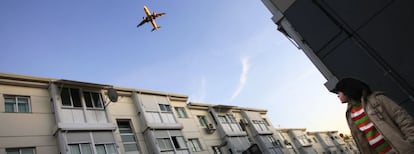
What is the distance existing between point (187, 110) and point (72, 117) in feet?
39.6

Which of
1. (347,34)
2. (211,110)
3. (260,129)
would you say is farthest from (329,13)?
(260,129)

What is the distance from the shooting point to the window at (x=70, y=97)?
17.6 m

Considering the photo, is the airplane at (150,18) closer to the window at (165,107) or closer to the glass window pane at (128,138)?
the window at (165,107)

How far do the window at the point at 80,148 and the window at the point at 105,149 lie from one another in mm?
496

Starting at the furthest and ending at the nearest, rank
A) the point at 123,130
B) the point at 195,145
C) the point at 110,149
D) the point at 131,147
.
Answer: the point at 195,145
the point at 123,130
the point at 131,147
the point at 110,149

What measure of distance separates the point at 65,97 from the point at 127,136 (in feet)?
15.4

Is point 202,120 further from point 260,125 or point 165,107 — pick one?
point 260,125

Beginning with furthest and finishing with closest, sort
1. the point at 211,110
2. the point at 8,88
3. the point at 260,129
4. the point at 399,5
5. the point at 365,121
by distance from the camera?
1. the point at 260,129
2. the point at 211,110
3. the point at 8,88
4. the point at 399,5
5. the point at 365,121

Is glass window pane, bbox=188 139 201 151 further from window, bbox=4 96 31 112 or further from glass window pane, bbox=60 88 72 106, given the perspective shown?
window, bbox=4 96 31 112

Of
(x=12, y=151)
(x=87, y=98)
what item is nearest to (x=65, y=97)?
(x=87, y=98)

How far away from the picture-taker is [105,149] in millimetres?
16844

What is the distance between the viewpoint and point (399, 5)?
19.9ft

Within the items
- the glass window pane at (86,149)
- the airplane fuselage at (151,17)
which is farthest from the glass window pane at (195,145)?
the airplane fuselage at (151,17)

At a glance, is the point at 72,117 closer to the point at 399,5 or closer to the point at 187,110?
the point at 187,110
